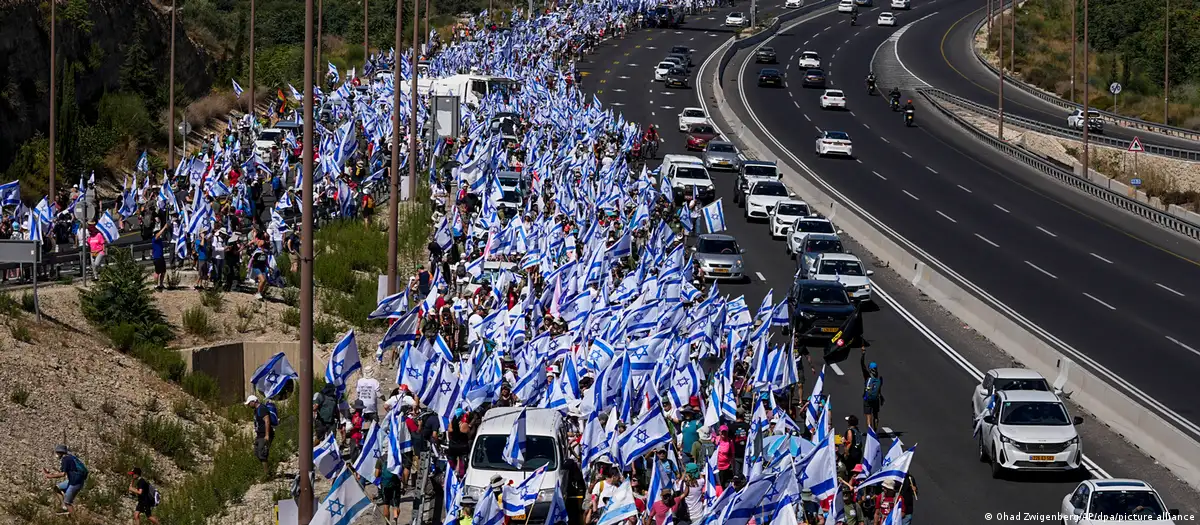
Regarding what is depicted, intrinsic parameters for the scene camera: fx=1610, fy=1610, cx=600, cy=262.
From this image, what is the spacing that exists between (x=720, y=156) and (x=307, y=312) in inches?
1538

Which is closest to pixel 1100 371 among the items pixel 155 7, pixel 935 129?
pixel 935 129

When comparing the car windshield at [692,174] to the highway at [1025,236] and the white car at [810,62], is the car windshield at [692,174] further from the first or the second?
the white car at [810,62]

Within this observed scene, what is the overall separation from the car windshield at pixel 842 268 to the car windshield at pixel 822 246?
254 centimetres

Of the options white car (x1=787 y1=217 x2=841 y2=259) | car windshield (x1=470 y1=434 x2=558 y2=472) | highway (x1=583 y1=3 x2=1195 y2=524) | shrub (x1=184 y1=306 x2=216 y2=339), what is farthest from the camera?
white car (x1=787 y1=217 x2=841 y2=259)

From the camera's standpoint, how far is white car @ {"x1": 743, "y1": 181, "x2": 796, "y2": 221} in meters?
50.0

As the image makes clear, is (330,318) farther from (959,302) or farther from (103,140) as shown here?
(103,140)

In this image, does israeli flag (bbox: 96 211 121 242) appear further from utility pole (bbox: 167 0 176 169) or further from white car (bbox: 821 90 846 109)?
white car (bbox: 821 90 846 109)

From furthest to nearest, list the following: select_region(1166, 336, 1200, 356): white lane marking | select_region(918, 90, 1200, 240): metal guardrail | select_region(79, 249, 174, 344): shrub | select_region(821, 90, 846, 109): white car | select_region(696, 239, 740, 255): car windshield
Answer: select_region(821, 90, 846, 109): white car < select_region(918, 90, 1200, 240): metal guardrail < select_region(696, 239, 740, 255): car windshield < select_region(1166, 336, 1200, 356): white lane marking < select_region(79, 249, 174, 344): shrub

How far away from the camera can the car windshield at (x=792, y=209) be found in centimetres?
4744

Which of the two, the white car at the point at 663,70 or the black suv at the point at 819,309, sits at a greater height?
the white car at the point at 663,70

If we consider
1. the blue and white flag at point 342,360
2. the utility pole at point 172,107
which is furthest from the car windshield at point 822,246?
the utility pole at point 172,107

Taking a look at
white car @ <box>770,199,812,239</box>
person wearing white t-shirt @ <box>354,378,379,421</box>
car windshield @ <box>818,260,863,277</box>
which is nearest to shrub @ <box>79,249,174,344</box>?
person wearing white t-shirt @ <box>354,378,379,421</box>

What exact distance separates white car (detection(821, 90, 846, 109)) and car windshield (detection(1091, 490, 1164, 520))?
5934cm

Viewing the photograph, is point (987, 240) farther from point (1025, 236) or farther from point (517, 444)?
point (517, 444)
